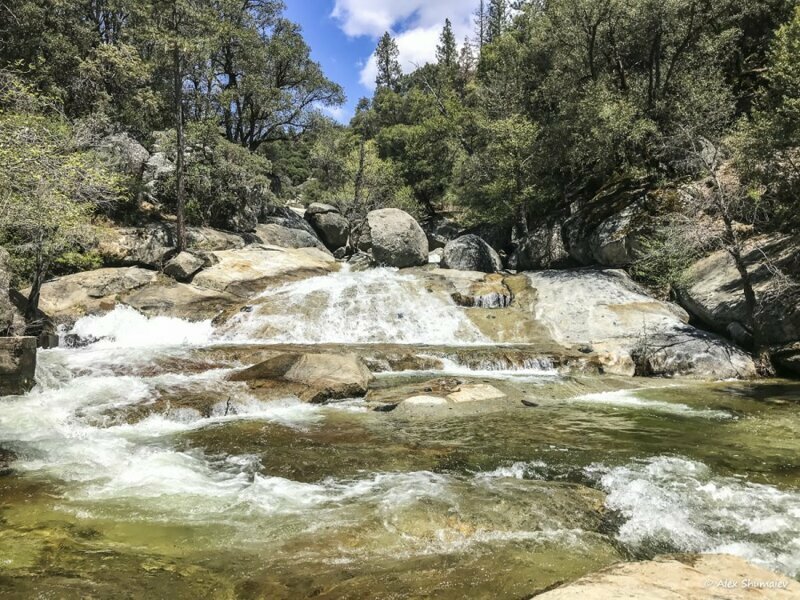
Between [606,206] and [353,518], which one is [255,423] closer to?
[353,518]

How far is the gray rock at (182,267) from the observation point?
2348cm

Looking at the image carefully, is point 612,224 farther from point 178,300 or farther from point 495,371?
point 178,300

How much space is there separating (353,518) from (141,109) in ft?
113

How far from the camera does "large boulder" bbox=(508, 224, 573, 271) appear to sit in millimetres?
28094

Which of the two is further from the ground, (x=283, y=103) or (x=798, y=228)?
(x=283, y=103)

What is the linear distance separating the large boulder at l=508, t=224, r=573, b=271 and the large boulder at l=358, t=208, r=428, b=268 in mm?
6271

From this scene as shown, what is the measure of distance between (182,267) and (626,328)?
66.2ft

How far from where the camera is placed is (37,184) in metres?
11.6

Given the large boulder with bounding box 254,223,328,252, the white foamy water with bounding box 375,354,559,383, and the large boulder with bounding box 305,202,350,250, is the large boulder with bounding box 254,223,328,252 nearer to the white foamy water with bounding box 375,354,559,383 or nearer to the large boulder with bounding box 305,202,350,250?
the large boulder with bounding box 305,202,350,250

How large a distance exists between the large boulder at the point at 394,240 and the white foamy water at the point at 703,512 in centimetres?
2395

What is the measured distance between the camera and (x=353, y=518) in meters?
5.84

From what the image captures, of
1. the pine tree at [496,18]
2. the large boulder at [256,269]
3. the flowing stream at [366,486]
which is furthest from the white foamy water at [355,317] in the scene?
the pine tree at [496,18]

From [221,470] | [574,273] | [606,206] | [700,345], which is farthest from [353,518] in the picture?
[606,206]

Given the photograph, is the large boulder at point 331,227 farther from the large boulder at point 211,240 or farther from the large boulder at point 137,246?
the large boulder at point 137,246
